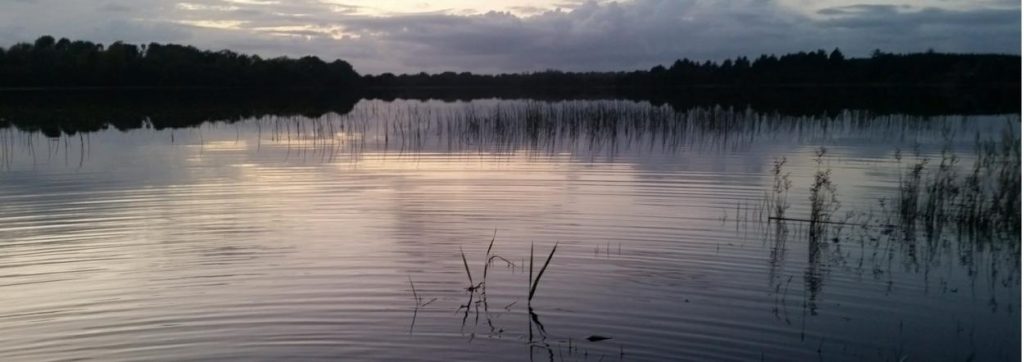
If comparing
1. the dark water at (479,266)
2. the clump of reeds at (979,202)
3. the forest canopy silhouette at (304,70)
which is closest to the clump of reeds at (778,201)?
the dark water at (479,266)

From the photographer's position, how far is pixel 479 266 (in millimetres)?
7312

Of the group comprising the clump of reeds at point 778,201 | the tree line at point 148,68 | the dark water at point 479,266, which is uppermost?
the tree line at point 148,68

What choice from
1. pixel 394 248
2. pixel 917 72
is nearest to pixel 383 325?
pixel 394 248

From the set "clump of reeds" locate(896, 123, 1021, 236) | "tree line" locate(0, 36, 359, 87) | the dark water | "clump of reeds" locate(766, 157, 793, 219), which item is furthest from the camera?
"tree line" locate(0, 36, 359, 87)

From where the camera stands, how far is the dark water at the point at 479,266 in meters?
5.30

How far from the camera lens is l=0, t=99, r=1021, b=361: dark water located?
5.30 metres

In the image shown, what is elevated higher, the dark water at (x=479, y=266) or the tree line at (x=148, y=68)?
the tree line at (x=148, y=68)

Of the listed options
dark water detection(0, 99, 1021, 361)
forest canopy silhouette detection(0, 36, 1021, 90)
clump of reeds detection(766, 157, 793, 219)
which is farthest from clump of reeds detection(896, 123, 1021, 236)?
forest canopy silhouette detection(0, 36, 1021, 90)

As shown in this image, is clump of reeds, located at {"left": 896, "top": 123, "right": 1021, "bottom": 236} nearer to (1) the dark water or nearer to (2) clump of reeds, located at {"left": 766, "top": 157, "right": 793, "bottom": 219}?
(1) the dark water

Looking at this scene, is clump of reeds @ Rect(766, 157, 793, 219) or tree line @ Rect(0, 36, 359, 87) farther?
tree line @ Rect(0, 36, 359, 87)

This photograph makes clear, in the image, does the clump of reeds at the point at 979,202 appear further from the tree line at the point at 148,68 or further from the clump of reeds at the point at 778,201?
the tree line at the point at 148,68

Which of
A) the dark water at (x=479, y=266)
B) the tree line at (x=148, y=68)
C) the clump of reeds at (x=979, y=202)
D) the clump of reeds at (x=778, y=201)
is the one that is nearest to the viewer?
the dark water at (x=479, y=266)

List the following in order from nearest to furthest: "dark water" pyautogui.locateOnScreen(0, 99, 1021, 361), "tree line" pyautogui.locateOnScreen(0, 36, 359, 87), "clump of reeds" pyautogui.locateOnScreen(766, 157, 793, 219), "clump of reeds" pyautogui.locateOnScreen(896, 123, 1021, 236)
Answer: "dark water" pyautogui.locateOnScreen(0, 99, 1021, 361) < "clump of reeds" pyautogui.locateOnScreen(896, 123, 1021, 236) < "clump of reeds" pyautogui.locateOnScreen(766, 157, 793, 219) < "tree line" pyautogui.locateOnScreen(0, 36, 359, 87)

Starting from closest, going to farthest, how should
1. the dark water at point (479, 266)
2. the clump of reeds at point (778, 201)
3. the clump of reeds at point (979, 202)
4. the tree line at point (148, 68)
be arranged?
the dark water at point (479, 266), the clump of reeds at point (979, 202), the clump of reeds at point (778, 201), the tree line at point (148, 68)
